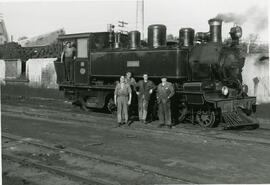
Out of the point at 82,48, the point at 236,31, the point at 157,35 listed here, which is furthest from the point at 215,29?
the point at 82,48

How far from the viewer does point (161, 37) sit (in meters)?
12.9

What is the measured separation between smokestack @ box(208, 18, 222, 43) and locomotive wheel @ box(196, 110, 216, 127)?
216cm

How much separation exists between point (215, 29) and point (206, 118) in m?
2.63

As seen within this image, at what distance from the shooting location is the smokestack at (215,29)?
39.4 ft

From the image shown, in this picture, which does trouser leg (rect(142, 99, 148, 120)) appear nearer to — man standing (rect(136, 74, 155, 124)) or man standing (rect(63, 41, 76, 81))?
man standing (rect(136, 74, 155, 124))

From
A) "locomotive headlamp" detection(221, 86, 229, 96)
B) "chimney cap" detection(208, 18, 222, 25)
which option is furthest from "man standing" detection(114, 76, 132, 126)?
"chimney cap" detection(208, 18, 222, 25)

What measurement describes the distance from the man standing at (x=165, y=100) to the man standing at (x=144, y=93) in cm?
73

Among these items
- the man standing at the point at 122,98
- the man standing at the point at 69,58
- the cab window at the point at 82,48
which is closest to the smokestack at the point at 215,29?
the man standing at the point at 122,98

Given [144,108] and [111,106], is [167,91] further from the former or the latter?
Answer: [111,106]

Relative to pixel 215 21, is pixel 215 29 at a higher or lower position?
lower

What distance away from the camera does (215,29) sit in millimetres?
12125

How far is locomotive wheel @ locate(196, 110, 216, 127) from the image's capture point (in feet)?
38.4

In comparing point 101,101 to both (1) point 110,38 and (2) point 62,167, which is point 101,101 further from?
(2) point 62,167

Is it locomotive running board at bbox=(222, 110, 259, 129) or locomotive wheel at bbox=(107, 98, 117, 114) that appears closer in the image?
locomotive running board at bbox=(222, 110, 259, 129)
